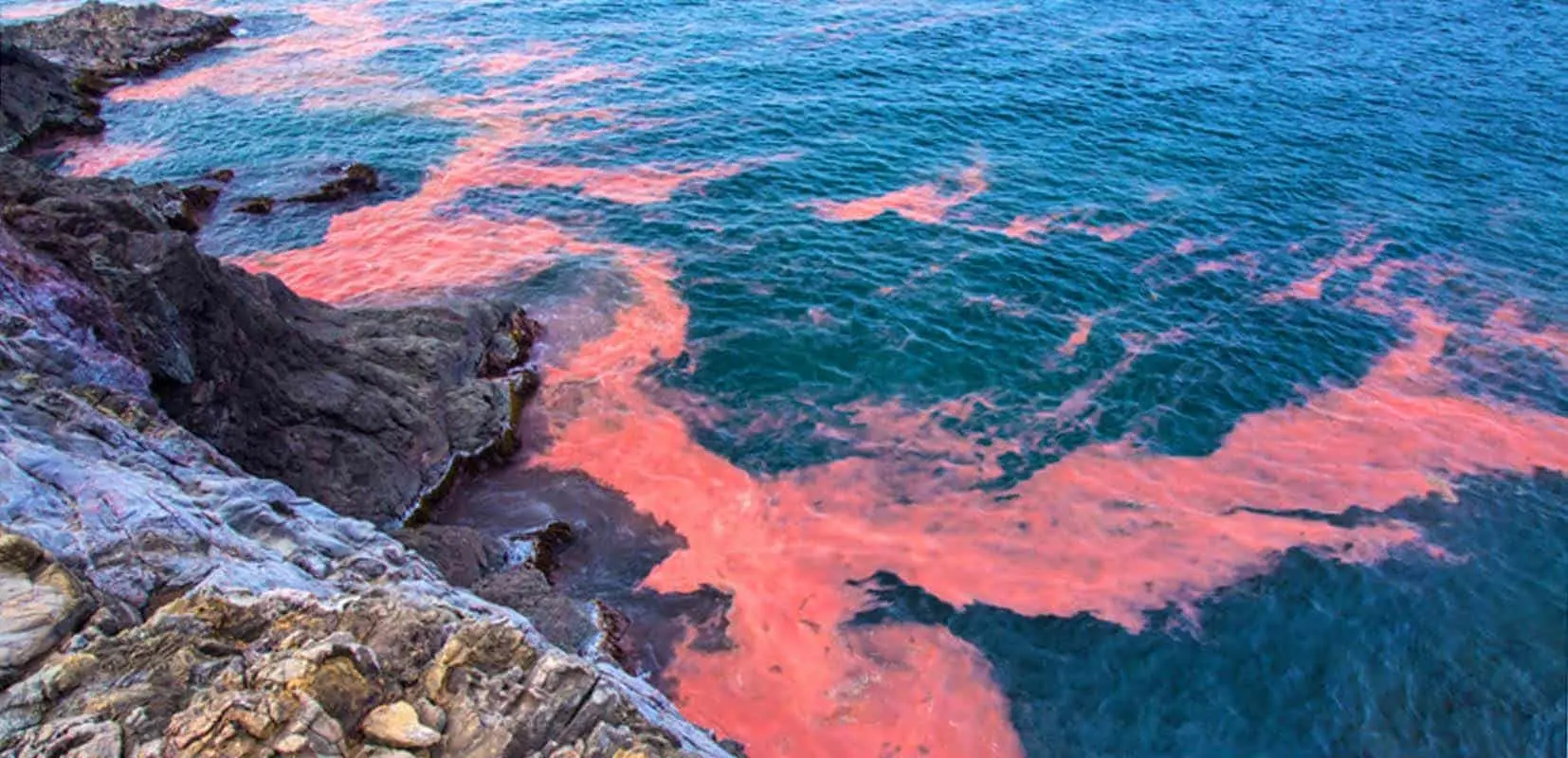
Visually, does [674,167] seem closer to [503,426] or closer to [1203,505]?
[503,426]

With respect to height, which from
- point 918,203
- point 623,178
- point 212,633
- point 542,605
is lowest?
point 542,605

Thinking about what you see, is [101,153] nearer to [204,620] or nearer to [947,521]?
[204,620]

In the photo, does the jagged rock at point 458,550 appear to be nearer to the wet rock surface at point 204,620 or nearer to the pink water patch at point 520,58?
the wet rock surface at point 204,620

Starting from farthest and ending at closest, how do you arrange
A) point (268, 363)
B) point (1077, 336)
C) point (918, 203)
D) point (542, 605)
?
point (918, 203), point (1077, 336), point (268, 363), point (542, 605)

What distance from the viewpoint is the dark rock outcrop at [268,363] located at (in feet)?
57.6

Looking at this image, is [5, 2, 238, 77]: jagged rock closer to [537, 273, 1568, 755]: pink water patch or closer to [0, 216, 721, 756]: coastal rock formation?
[537, 273, 1568, 755]: pink water patch

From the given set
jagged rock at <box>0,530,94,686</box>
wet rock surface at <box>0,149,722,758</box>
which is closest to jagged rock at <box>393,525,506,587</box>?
wet rock surface at <box>0,149,722,758</box>

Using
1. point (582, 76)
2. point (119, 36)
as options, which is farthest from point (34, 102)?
point (582, 76)

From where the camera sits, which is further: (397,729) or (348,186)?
(348,186)

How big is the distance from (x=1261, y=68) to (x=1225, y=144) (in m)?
13.2

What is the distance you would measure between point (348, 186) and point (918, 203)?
85.7 ft

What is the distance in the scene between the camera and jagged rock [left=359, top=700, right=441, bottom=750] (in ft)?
31.7

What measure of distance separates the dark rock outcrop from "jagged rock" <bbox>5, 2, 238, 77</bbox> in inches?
1465

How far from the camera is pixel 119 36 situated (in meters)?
54.9
